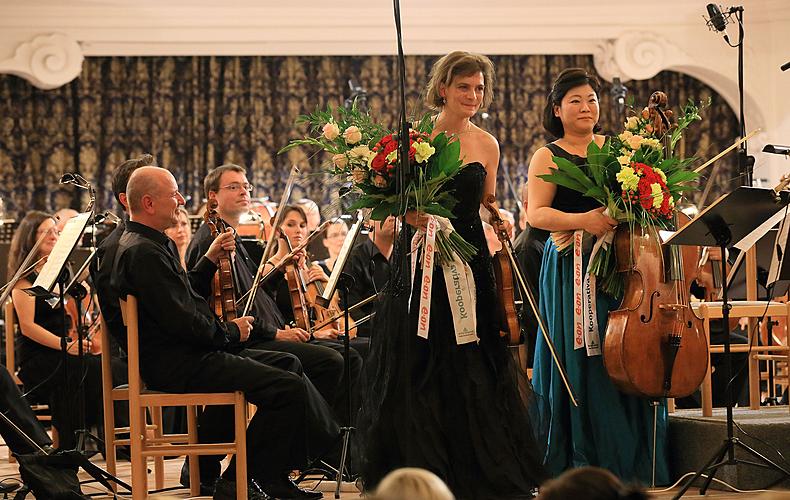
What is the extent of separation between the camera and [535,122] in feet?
36.7

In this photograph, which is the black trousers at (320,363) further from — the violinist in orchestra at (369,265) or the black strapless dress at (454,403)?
the black strapless dress at (454,403)

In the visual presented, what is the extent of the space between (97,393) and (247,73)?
5297 mm

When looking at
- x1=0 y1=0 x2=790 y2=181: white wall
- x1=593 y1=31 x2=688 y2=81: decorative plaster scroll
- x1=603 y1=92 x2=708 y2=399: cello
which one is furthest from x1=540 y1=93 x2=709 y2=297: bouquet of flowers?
x1=593 y1=31 x2=688 y2=81: decorative plaster scroll

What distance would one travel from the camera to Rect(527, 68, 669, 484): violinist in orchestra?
4.28 metres

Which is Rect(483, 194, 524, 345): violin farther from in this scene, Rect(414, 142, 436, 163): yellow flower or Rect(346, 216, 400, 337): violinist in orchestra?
Rect(346, 216, 400, 337): violinist in orchestra

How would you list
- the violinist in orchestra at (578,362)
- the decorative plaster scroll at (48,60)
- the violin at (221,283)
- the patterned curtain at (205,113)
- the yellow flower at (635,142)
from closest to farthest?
the yellow flower at (635,142), the violinist in orchestra at (578,362), the violin at (221,283), the decorative plaster scroll at (48,60), the patterned curtain at (205,113)

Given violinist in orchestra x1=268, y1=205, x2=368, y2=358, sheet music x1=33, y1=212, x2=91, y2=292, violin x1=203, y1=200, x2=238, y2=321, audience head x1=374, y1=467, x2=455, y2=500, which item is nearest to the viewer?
audience head x1=374, y1=467, x2=455, y2=500

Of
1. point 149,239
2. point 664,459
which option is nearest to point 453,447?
point 664,459

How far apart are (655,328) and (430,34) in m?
6.88

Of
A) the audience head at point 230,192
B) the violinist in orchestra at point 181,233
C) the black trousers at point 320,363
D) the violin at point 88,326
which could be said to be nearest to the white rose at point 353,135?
the black trousers at point 320,363

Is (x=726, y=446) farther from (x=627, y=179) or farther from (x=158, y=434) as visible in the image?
(x=158, y=434)

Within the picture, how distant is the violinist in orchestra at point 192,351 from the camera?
3973mm

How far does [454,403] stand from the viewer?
3.89 m

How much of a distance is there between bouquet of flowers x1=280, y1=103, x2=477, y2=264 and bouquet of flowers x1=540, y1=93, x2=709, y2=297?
54 centimetres
